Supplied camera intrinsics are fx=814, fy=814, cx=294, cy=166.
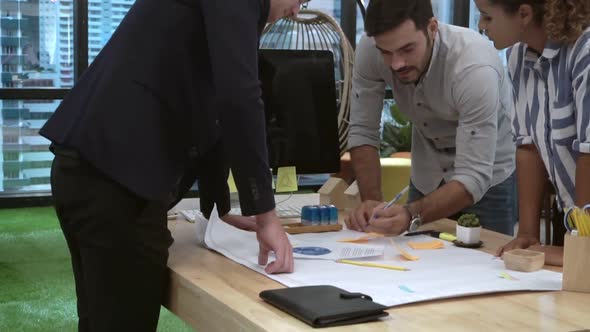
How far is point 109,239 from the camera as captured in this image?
146 cm

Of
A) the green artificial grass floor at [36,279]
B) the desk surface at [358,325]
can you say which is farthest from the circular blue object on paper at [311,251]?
the green artificial grass floor at [36,279]

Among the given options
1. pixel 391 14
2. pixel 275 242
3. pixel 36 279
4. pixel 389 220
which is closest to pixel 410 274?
pixel 275 242

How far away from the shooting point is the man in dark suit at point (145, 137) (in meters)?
1.45

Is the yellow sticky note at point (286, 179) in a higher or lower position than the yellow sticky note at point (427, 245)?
higher

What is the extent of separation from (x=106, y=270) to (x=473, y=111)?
3.45 ft

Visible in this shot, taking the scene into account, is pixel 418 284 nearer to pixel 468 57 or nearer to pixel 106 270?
pixel 106 270

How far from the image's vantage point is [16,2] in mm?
6227

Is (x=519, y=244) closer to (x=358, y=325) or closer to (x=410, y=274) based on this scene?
(x=410, y=274)

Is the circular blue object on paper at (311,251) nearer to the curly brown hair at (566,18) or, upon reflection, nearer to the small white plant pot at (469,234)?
the small white plant pot at (469,234)

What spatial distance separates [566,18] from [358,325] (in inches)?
31.4

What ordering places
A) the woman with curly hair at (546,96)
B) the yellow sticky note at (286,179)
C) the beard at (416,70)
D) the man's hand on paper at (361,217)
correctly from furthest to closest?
the yellow sticky note at (286,179), the beard at (416,70), the man's hand on paper at (361,217), the woman with curly hair at (546,96)

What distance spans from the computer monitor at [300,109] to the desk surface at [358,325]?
73 cm

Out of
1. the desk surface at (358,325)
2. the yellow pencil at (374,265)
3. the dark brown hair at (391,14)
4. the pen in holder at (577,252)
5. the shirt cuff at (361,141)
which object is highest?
the dark brown hair at (391,14)

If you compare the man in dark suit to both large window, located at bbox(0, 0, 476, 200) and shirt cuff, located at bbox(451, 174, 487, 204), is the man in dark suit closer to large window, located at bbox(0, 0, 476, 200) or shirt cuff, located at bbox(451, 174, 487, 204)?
shirt cuff, located at bbox(451, 174, 487, 204)
